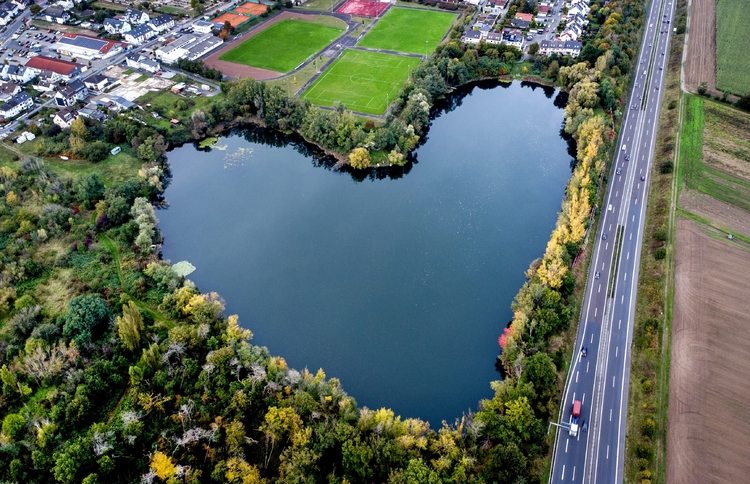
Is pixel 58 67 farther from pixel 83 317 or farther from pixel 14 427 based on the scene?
pixel 14 427

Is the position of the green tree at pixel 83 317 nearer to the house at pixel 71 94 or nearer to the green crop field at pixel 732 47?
the house at pixel 71 94

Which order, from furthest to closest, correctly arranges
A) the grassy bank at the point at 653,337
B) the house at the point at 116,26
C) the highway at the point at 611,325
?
the house at the point at 116,26
the highway at the point at 611,325
the grassy bank at the point at 653,337

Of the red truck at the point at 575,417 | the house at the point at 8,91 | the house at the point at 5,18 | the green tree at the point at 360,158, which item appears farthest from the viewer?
the house at the point at 5,18

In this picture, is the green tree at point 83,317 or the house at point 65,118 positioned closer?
the green tree at point 83,317

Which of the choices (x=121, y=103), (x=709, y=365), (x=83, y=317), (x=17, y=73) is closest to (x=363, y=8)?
(x=121, y=103)

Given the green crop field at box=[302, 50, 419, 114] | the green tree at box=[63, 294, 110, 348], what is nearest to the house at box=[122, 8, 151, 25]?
the green crop field at box=[302, 50, 419, 114]

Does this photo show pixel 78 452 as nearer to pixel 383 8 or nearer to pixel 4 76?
pixel 4 76

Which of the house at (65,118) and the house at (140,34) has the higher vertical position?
the house at (140,34)

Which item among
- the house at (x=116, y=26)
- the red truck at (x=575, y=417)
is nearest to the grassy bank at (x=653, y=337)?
the red truck at (x=575, y=417)
